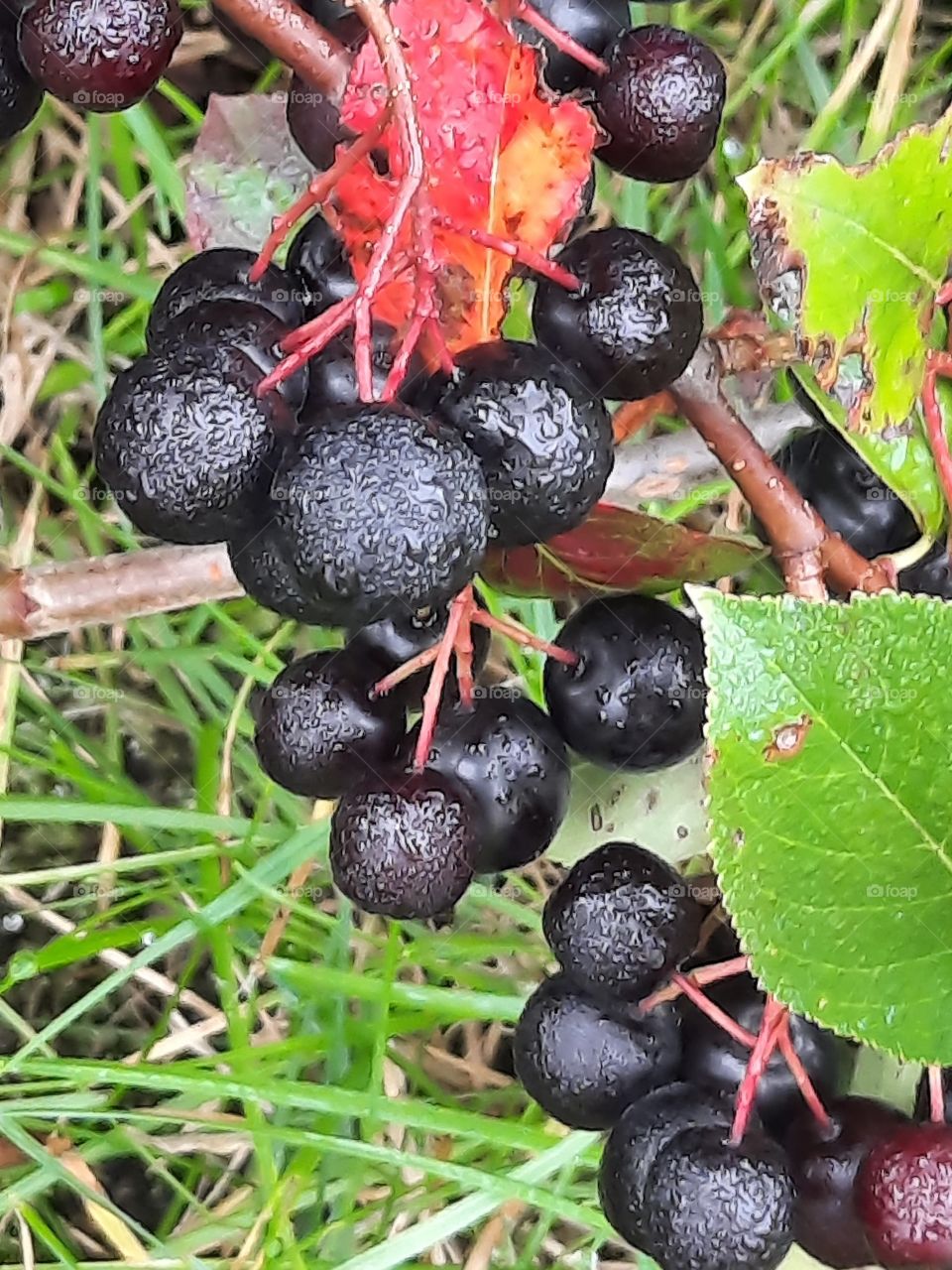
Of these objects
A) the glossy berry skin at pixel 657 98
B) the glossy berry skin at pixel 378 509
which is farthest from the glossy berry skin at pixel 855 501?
the glossy berry skin at pixel 378 509

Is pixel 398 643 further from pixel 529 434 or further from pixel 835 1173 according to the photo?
pixel 835 1173

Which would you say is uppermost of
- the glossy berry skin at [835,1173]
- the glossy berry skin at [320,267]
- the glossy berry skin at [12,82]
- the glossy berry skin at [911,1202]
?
the glossy berry skin at [12,82]

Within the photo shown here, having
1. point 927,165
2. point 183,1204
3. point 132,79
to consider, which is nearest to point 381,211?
point 132,79

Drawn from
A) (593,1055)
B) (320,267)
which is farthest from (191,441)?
(593,1055)

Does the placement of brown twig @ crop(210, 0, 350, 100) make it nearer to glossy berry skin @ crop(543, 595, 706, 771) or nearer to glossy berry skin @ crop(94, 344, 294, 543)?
glossy berry skin @ crop(94, 344, 294, 543)

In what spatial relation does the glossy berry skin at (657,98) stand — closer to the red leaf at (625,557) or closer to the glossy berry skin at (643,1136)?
the red leaf at (625,557)

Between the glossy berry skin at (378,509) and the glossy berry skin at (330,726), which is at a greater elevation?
the glossy berry skin at (378,509)

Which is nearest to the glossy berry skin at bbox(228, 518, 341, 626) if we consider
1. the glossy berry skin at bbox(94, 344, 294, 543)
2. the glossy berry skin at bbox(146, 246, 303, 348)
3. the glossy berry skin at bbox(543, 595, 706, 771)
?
the glossy berry skin at bbox(94, 344, 294, 543)
